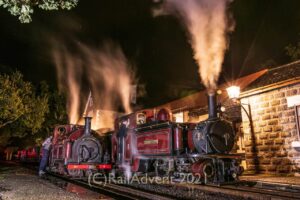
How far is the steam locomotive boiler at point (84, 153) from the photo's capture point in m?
13.3

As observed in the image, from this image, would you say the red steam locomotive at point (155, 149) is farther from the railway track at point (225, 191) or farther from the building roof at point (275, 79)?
the building roof at point (275, 79)

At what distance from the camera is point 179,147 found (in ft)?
33.5

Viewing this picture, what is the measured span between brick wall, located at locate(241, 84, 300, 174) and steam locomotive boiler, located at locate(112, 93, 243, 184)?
325cm

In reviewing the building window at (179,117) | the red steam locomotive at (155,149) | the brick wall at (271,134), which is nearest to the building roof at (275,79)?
the brick wall at (271,134)

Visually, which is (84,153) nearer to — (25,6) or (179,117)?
(179,117)

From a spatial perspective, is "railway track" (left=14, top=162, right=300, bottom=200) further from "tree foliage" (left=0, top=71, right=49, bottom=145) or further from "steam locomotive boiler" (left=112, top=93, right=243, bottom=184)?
"tree foliage" (left=0, top=71, right=49, bottom=145)

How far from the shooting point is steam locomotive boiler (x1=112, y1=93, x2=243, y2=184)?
9.37m

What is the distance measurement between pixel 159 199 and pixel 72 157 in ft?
22.3

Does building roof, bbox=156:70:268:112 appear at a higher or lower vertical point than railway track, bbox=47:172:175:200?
higher

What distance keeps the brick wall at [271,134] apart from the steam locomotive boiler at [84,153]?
20.5 feet

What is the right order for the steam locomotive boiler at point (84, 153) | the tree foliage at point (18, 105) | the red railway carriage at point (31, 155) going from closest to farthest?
the steam locomotive boiler at point (84, 153)
the tree foliage at point (18, 105)
the red railway carriage at point (31, 155)

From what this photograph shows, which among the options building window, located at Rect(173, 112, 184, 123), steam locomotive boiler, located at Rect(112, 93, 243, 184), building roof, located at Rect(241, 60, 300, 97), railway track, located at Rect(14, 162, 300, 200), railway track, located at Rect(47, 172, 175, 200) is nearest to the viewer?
railway track, located at Rect(14, 162, 300, 200)

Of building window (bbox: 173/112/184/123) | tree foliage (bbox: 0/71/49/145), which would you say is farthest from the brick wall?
tree foliage (bbox: 0/71/49/145)

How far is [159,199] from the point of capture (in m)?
7.65
